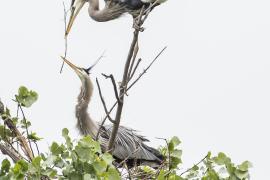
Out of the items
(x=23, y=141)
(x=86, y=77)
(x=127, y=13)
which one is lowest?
(x=23, y=141)

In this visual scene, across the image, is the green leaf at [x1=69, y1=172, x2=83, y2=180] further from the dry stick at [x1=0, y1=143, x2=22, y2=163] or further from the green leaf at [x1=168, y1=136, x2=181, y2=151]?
the green leaf at [x1=168, y1=136, x2=181, y2=151]

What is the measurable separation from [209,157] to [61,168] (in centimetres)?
131

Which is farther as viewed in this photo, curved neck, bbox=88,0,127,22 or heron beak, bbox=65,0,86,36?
curved neck, bbox=88,0,127,22

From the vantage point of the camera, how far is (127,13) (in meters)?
8.83

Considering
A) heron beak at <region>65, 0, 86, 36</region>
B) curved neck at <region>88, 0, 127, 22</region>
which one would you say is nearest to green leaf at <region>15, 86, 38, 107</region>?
heron beak at <region>65, 0, 86, 36</region>

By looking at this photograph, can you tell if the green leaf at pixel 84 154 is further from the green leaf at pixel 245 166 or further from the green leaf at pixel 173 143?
the green leaf at pixel 173 143

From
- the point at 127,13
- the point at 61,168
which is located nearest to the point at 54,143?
the point at 61,168

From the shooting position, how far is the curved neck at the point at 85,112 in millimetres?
8133

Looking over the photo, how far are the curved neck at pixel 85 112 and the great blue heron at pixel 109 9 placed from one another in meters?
0.76

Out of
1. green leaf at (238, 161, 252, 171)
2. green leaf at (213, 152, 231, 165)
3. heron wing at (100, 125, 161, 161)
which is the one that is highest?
heron wing at (100, 125, 161, 161)

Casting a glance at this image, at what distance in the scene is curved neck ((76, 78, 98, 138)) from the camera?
813 cm

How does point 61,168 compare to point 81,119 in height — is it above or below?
below

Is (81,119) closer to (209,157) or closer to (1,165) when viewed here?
(209,157)

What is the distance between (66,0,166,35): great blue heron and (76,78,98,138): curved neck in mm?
755
